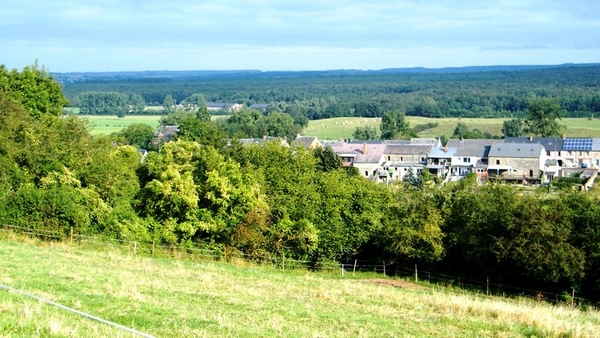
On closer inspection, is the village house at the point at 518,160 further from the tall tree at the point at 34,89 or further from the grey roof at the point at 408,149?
the tall tree at the point at 34,89

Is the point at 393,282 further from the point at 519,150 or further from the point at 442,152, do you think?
A: the point at 442,152

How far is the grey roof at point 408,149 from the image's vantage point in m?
89.1

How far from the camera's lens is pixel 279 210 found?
33.3 m

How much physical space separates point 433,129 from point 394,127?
102 feet

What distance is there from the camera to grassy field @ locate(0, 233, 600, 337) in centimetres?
1174

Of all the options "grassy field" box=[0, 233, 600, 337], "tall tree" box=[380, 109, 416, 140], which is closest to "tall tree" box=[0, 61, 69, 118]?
"grassy field" box=[0, 233, 600, 337]

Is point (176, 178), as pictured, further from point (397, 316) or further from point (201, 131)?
point (201, 131)

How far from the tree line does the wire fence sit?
1.21 ft

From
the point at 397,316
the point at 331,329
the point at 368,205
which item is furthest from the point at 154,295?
the point at 368,205

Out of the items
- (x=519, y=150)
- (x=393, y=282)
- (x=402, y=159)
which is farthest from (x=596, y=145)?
(x=393, y=282)

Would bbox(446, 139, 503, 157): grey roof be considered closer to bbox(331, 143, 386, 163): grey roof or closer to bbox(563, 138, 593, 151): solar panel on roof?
bbox(563, 138, 593, 151): solar panel on roof

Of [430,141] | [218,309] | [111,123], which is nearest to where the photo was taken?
[218,309]

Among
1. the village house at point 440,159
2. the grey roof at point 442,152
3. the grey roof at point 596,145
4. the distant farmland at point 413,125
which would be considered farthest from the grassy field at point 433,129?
the village house at point 440,159

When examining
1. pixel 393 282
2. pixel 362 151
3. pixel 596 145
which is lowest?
pixel 362 151
